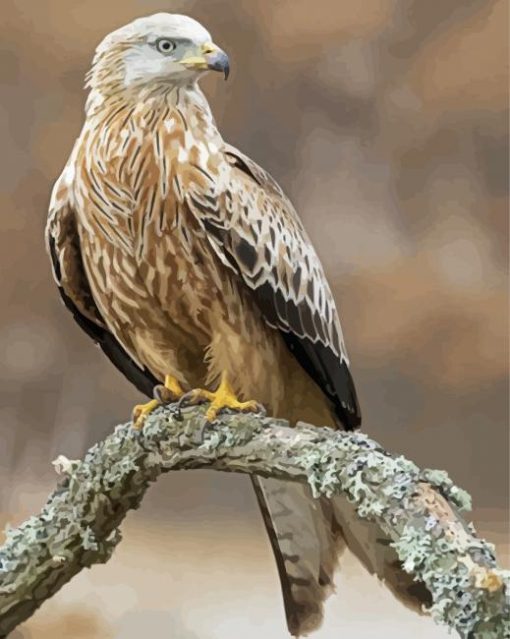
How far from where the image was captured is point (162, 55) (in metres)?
1.32

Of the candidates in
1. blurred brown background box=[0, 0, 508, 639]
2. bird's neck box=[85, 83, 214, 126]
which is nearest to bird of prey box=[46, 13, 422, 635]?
bird's neck box=[85, 83, 214, 126]

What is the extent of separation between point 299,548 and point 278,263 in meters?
0.48

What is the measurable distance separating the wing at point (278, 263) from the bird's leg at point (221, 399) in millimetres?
115

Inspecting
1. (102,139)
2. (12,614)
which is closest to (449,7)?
(102,139)

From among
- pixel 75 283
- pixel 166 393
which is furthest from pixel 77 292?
pixel 166 393

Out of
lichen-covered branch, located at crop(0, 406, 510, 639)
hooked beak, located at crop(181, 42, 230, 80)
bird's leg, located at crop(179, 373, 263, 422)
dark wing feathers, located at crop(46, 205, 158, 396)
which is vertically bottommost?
lichen-covered branch, located at crop(0, 406, 510, 639)

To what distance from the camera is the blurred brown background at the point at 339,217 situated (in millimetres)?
1572

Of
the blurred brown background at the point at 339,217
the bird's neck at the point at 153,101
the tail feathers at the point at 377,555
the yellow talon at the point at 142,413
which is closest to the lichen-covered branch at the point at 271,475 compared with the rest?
the yellow talon at the point at 142,413

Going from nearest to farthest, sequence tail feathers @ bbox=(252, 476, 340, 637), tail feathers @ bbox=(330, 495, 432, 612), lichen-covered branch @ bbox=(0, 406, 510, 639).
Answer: lichen-covered branch @ bbox=(0, 406, 510, 639) < tail feathers @ bbox=(330, 495, 432, 612) < tail feathers @ bbox=(252, 476, 340, 637)

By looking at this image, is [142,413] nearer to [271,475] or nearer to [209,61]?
[271,475]

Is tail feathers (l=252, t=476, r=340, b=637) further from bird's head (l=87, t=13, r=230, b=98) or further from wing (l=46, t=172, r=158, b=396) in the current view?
bird's head (l=87, t=13, r=230, b=98)

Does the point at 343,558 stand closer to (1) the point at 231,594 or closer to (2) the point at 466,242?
(1) the point at 231,594

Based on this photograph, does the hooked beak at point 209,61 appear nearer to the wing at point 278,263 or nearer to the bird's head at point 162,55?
the bird's head at point 162,55

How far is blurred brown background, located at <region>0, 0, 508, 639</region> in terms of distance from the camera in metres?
1.57
